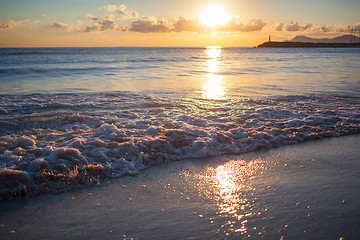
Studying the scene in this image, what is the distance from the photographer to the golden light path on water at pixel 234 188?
8.46ft

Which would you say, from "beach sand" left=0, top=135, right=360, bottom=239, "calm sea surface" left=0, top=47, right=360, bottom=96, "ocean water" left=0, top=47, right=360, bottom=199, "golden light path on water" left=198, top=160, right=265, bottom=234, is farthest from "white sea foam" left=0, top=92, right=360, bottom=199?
"calm sea surface" left=0, top=47, right=360, bottom=96

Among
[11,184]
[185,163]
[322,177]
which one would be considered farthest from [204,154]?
[11,184]

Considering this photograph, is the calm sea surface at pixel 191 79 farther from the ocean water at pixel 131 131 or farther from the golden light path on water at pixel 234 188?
the golden light path on water at pixel 234 188

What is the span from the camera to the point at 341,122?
6289mm

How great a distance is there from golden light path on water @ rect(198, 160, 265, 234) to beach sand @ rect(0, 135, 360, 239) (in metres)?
0.01

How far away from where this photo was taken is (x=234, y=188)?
10.4ft

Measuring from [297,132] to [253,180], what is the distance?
2.67 metres

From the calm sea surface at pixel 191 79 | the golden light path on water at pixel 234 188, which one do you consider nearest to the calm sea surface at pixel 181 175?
the golden light path on water at pixel 234 188

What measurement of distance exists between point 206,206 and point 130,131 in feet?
9.49

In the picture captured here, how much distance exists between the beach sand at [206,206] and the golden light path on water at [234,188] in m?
0.01

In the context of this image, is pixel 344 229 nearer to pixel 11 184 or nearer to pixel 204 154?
pixel 204 154

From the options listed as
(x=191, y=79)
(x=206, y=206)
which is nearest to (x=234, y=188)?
(x=206, y=206)

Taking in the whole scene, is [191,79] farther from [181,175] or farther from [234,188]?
[234,188]

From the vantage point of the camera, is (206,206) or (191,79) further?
(191,79)
